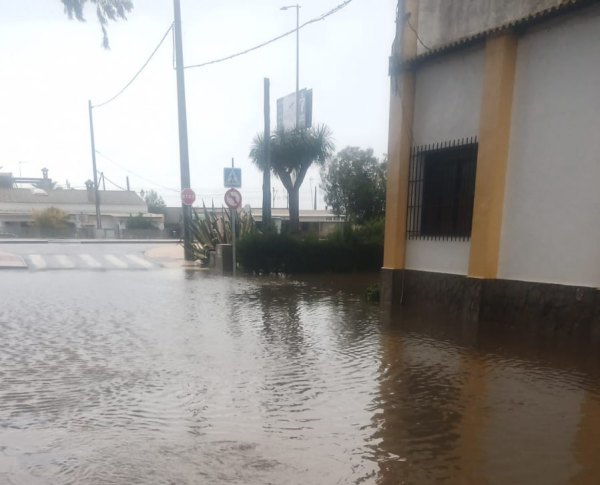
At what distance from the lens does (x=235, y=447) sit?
3025mm

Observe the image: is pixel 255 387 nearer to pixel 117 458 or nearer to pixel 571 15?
pixel 117 458

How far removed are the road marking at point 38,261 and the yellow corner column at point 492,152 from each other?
12.5 meters

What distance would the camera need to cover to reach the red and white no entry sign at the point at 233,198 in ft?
42.2

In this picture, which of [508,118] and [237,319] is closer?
[508,118]

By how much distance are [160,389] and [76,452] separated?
1.18m

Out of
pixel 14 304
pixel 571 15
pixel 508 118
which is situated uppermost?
pixel 571 15

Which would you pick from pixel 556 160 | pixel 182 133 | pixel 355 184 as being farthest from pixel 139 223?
pixel 556 160

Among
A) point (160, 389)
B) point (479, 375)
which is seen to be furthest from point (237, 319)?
point (479, 375)

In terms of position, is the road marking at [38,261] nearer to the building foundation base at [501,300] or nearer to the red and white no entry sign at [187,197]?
the red and white no entry sign at [187,197]

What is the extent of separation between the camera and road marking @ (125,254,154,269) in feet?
49.8

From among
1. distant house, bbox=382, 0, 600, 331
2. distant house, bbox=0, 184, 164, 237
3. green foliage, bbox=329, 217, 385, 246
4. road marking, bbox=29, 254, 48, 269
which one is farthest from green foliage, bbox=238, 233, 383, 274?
distant house, bbox=0, 184, 164, 237

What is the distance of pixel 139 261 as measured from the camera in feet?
53.7

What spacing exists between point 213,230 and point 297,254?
3.65 metres

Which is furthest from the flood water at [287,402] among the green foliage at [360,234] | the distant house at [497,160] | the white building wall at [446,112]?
the green foliage at [360,234]
